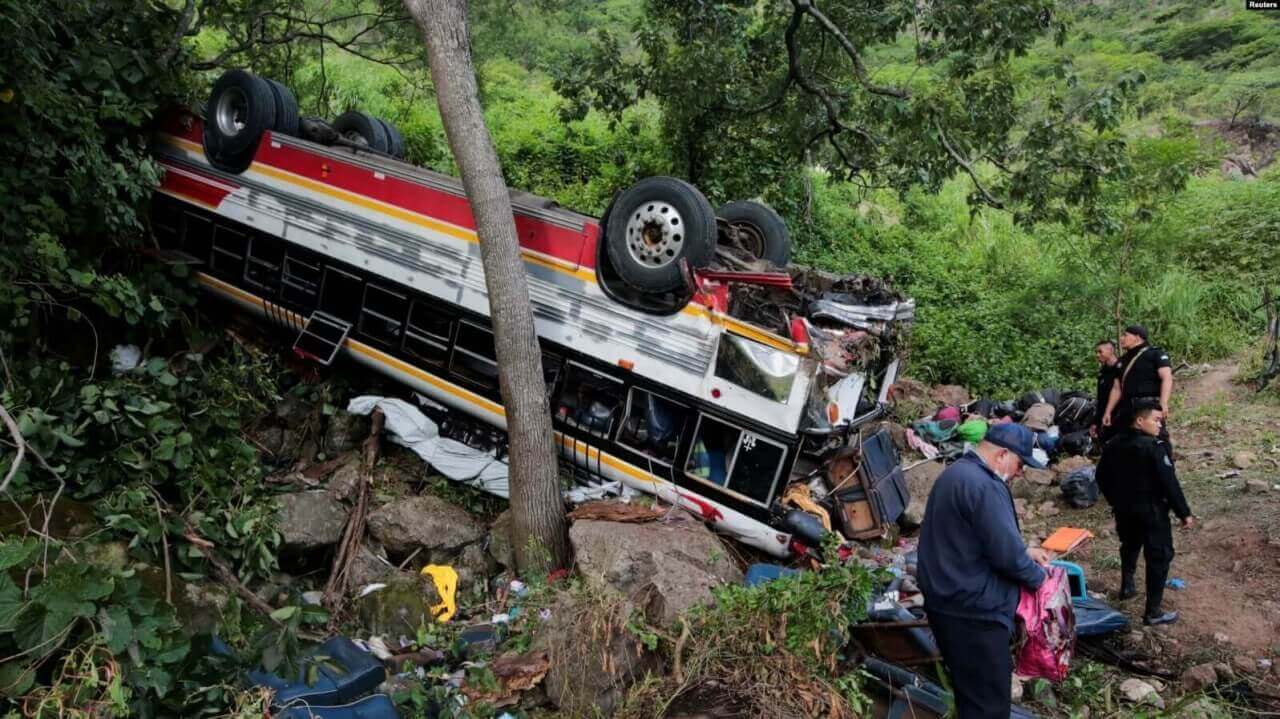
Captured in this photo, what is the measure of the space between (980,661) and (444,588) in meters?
3.82

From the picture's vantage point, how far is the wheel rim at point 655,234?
20.4 ft

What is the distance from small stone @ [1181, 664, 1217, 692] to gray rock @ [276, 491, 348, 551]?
18.7ft

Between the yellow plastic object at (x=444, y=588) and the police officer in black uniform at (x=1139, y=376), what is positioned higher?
the police officer in black uniform at (x=1139, y=376)

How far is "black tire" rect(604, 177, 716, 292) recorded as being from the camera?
6.13m

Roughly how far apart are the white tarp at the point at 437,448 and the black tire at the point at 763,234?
2.92m

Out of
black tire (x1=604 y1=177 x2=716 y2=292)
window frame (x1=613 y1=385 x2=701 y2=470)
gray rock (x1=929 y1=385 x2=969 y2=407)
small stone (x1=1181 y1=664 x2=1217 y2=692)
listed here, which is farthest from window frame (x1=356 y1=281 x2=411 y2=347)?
gray rock (x1=929 y1=385 x2=969 y2=407)

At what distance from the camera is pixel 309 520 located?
6.44 m

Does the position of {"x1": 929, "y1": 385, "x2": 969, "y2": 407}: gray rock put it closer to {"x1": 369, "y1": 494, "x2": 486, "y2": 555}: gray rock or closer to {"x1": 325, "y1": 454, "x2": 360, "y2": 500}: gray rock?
{"x1": 369, "y1": 494, "x2": 486, "y2": 555}: gray rock

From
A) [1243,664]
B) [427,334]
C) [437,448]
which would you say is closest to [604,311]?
[427,334]

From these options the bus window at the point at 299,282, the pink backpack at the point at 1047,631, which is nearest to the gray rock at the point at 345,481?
the bus window at the point at 299,282

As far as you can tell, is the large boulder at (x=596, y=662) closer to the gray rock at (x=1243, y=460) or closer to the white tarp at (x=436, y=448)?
the white tarp at (x=436, y=448)

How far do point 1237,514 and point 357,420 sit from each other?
7498mm

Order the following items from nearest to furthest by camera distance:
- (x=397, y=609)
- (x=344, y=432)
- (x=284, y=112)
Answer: (x=397, y=609), (x=344, y=432), (x=284, y=112)

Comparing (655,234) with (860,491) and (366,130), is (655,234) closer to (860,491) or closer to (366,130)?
(860,491)
